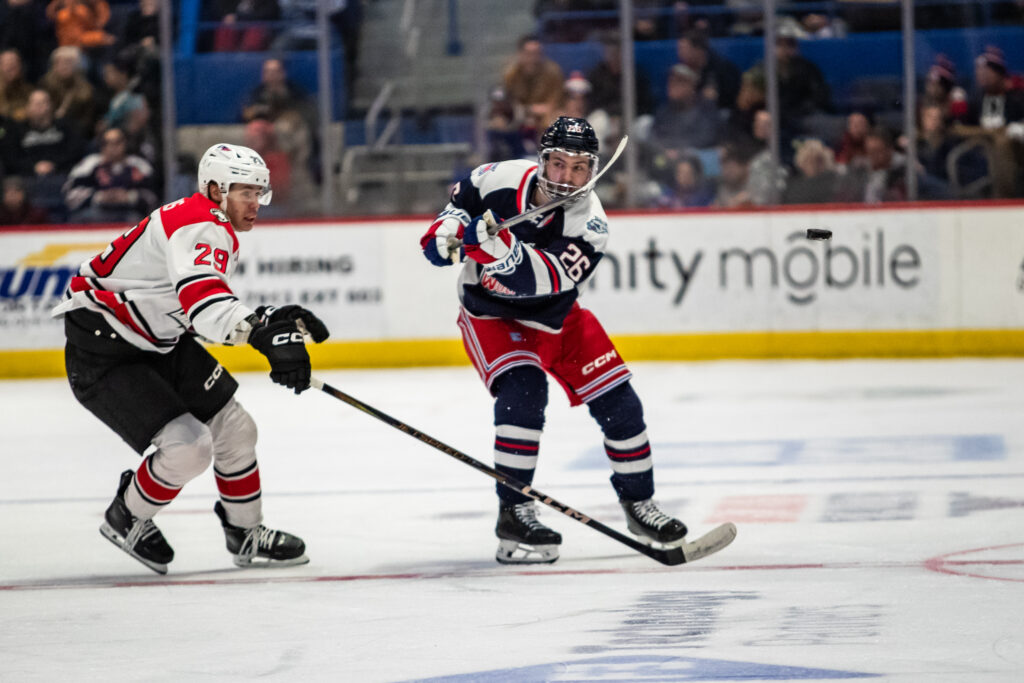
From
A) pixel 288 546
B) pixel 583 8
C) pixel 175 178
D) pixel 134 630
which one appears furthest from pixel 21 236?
pixel 134 630

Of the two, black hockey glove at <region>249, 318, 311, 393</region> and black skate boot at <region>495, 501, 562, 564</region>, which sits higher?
black hockey glove at <region>249, 318, 311, 393</region>

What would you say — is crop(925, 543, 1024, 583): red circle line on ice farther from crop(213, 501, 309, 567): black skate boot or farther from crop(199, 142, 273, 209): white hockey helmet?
crop(199, 142, 273, 209): white hockey helmet

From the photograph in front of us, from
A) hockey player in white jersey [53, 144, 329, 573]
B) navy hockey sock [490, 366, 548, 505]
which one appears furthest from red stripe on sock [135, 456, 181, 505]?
navy hockey sock [490, 366, 548, 505]

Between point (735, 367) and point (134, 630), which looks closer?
point (134, 630)

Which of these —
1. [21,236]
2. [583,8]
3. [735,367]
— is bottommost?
[735,367]

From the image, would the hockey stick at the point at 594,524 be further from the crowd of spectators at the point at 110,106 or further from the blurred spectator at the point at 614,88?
the crowd of spectators at the point at 110,106

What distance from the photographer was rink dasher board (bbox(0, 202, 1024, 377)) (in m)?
8.36

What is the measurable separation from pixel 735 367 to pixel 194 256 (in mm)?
4933

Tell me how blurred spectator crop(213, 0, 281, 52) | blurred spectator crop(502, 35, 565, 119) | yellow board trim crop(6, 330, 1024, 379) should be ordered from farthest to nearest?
blurred spectator crop(213, 0, 281, 52) → blurred spectator crop(502, 35, 565, 119) → yellow board trim crop(6, 330, 1024, 379)

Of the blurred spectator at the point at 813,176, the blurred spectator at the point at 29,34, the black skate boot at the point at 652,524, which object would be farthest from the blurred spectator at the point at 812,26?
the black skate boot at the point at 652,524

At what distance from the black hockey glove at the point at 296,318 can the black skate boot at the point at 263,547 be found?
0.62m

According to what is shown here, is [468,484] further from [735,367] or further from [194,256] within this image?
[735,367]

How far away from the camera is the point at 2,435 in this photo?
6773 millimetres

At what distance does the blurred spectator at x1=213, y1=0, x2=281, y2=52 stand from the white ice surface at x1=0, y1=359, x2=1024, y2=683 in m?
3.16
